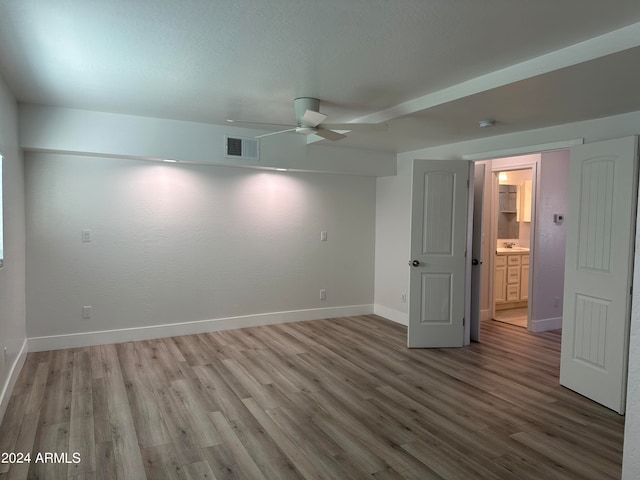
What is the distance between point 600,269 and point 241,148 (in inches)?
149

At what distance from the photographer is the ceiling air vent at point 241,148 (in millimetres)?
4809

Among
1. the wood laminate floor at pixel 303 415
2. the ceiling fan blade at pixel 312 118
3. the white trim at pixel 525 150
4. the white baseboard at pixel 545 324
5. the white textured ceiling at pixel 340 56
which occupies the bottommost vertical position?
the wood laminate floor at pixel 303 415

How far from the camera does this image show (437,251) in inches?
187

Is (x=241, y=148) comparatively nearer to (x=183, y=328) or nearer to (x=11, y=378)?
(x=183, y=328)

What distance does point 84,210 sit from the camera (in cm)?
449

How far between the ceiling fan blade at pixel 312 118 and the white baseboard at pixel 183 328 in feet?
9.68

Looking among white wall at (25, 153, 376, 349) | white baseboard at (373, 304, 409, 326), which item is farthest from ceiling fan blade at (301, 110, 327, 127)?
white baseboard at (373, 304, 409, 326)

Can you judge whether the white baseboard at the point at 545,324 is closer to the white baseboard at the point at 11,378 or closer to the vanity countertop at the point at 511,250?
the vanity countertop at the point at 511,250

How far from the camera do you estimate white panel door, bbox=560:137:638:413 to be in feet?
10.6

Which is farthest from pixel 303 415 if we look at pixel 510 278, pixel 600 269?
pixel 510 278

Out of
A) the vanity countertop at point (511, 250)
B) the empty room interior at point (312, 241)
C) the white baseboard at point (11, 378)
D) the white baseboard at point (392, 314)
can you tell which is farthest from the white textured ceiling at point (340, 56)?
the vanity countertop at point (511, 250)

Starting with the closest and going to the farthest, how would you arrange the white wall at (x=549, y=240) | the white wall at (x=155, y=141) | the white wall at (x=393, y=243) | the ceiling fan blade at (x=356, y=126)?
1. the ceiling fan blade at (x=356, y=126)
2. the white wall at (x=155, y=141)
3. the white wall at (x=549, y=240)
4. the white wall at (x=393, y=243)

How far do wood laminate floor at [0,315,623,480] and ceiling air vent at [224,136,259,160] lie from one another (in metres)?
2.20

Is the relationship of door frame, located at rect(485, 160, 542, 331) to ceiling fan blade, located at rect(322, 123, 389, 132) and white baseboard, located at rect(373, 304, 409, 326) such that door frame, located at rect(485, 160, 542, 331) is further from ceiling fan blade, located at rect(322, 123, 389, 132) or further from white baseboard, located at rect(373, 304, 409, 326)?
ceiling fan blade, located at rect(322, 123, 389, 132)
